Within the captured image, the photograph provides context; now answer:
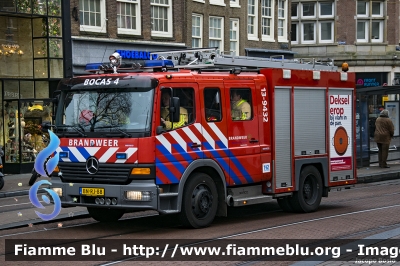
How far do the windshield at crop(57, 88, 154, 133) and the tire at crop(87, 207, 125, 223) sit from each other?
1.72 meters

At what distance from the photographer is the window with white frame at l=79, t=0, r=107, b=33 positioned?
28.3 metres

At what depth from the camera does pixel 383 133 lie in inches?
A: 1006

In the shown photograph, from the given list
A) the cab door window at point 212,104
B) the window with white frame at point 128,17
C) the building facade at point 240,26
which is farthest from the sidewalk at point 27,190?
the building facade at point 240,26

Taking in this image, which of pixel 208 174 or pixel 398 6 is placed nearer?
pixel 208 174

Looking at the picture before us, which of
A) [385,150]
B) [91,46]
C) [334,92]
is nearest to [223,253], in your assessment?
[334,92]

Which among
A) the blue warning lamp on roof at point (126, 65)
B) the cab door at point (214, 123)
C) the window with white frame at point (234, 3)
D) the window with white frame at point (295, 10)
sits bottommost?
the cab door at point (214, 123)

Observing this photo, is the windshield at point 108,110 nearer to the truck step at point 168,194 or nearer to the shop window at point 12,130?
the truck step at point 168,194

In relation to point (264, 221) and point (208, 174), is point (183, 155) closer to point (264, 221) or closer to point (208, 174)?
point (208, 174)

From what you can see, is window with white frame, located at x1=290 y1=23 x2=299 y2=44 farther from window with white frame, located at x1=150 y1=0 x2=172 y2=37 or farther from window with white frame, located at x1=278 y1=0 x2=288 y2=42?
window with white frame, located at x1=150 y1=0 x2=172 y2=37

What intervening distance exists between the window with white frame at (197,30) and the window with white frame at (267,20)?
5.46 metres

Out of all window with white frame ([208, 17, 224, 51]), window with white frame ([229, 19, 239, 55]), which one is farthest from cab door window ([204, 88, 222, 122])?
window with white frame ([229, 19, 239, 55])

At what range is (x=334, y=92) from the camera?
16078 millimetres

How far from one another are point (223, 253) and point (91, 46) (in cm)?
1957

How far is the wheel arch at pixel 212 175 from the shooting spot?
12.3 metres
